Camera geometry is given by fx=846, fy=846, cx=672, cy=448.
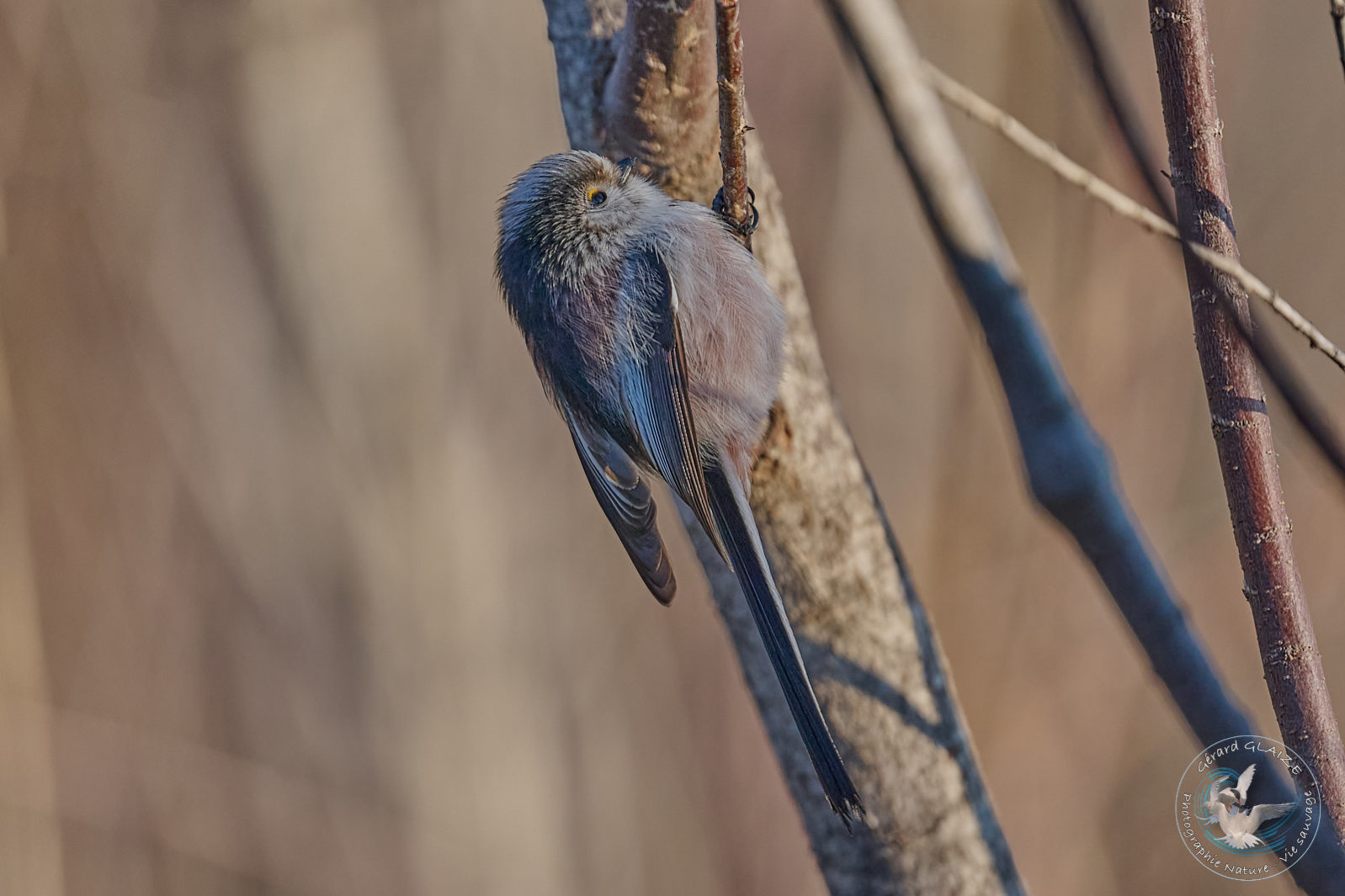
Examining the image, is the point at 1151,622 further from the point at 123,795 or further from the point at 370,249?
the point at 123,795

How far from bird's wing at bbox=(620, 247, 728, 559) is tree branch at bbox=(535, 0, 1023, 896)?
0.29 ft

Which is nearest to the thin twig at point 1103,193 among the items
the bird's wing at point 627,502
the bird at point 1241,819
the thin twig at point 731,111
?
the thin twig at point 731,111

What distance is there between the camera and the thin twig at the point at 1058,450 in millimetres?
667

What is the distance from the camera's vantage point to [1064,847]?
6.43 ft

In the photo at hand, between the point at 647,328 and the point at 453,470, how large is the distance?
4.15 feet

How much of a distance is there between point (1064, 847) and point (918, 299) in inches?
51.9

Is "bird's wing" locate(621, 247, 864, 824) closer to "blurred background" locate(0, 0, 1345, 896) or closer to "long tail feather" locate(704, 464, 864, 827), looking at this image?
"long tail feather" locate(704, 464, 864, 827)

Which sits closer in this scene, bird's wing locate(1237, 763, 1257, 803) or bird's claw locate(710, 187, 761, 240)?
bird's wing locate(1237, 763, 1257, 803)

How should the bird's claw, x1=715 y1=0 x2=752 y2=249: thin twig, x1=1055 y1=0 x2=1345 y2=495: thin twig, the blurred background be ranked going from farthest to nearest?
the blurred background
the bird's claw
x1=715 y1=0 x2=752 y2=249: thin twig
x1=1055 y1=0 x2=1345 y2=495: thin twig

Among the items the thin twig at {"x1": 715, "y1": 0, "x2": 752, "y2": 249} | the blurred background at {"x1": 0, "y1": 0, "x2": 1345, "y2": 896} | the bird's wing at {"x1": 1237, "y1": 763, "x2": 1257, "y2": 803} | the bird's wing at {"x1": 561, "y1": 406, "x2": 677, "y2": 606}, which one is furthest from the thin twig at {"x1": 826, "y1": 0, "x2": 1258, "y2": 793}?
the blurred background at {"x1": 0, "y1": 0, "x2": 1345, "y2": 896}

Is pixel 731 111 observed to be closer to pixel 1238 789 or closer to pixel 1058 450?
pixel 1058 450

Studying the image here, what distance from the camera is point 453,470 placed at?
2.06m

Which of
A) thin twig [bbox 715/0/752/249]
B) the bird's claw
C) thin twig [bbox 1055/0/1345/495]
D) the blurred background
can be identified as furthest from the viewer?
the blurred background

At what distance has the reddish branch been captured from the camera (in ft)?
1.92
